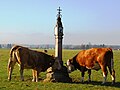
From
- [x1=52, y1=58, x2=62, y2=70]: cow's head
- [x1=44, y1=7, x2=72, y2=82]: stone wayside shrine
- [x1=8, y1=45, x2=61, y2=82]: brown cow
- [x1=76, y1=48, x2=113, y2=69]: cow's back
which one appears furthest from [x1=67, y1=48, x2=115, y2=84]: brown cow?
[x1=8, y1=45, x2=61, y2=82]: brown cow

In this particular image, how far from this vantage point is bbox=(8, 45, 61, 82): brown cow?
60.2ft

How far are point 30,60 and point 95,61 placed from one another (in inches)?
167

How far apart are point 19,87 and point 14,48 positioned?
3.47 m

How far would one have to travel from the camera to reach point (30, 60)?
1861 centimetres

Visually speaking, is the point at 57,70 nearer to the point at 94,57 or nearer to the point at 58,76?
the point at 58,76

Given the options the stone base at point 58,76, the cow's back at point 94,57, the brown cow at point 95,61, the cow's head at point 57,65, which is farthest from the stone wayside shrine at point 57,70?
the cow's back at point 94,57

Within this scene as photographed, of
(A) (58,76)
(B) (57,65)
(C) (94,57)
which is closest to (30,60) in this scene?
(B) (57,65)

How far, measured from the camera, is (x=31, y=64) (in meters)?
18.6

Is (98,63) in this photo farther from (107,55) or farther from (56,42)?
(56,42)

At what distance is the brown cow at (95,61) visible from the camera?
1820 cm

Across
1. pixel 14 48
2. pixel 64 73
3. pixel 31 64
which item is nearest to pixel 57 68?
pixel 64 73

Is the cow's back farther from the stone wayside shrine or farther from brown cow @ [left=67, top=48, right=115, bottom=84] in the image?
the stone wayside shrine

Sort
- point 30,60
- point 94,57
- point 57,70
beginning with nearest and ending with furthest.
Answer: point 30,60
point 94,57
point 57,70

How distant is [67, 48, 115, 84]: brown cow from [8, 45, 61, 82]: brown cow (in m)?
1.80
